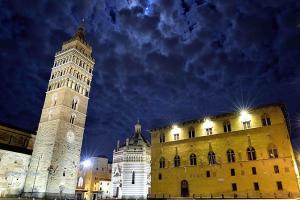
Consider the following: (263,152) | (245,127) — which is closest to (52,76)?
(245,127)

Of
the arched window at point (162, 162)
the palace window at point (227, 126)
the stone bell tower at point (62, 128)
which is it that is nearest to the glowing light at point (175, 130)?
the arched window at point (162, 162)

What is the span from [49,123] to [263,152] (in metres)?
39.1

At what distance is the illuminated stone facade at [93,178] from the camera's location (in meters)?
73.0

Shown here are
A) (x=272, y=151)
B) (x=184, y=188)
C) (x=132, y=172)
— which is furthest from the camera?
(x=132, y=172)

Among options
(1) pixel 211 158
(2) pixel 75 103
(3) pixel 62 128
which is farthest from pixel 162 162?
(2) pixel 75 103

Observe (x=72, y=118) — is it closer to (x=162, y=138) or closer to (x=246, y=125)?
(x=162, y=138)

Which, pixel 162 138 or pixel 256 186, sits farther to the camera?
pixel 162 138

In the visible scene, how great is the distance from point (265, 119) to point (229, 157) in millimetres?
7928

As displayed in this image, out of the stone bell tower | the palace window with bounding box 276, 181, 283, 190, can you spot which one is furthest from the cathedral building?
the palace window with bounding box 276, 181, 283, 190

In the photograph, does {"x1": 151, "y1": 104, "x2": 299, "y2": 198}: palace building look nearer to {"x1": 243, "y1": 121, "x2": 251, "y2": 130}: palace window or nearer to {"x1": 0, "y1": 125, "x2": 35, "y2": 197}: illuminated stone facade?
{"x1": 243, "y1": 121, "x2": 251, "y2": 130}: palace window

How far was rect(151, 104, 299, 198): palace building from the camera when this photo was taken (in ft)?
98.7

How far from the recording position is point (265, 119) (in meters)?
33.2

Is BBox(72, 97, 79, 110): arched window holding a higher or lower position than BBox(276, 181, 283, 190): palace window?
higher

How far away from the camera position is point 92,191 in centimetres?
7288
